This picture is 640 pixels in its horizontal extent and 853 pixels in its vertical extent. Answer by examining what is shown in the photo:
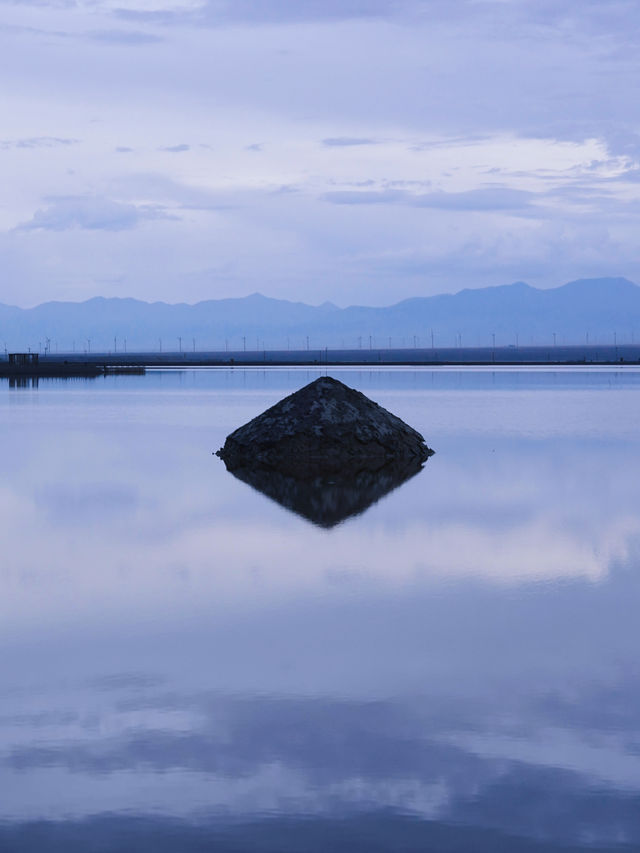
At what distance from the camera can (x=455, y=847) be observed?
20.6 feet

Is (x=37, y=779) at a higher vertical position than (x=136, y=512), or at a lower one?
lower

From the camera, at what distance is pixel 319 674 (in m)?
9.37

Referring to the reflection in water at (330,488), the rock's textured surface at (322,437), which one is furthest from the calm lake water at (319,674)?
the rock's textured surface at (322,437)

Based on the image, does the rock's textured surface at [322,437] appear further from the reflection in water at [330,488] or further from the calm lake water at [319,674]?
the calm lake water at [319,674]

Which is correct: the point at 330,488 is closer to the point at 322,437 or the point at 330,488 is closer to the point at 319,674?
the point at 322,437

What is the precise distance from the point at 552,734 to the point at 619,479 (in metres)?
16.2

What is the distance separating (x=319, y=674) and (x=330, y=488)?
41.0ft

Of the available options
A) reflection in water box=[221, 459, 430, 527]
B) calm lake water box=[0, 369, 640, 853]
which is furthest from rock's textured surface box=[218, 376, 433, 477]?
calm lake water box=[0, 369, 640, 853]

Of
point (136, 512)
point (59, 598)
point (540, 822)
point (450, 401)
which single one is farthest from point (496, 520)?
point (450, 401)

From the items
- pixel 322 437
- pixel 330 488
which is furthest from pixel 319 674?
pixel 322 437

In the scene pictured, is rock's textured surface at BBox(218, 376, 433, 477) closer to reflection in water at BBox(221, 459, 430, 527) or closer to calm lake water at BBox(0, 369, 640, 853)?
reflection in water at BBox(221, 459, 430, 527)

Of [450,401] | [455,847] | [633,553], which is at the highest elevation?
[450,401]

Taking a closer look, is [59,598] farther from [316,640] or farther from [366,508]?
[366,508]

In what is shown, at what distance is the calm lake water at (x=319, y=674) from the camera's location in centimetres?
666
